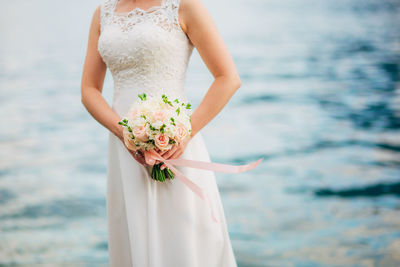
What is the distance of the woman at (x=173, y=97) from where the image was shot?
1.63 meters

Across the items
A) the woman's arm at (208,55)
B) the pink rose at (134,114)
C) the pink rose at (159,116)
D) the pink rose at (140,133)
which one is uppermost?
the woman's arm at (208,55)

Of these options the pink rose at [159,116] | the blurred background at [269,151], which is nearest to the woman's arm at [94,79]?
the pink rose at [159,116]

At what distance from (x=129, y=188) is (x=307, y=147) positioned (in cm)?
400

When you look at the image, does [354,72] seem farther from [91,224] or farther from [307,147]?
[91,224]

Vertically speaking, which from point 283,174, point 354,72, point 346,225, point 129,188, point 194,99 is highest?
point 354,72

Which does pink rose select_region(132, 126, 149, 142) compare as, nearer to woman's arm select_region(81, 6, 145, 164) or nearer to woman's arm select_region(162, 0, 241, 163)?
woman's arm select_region(162, 0, 241, 163)

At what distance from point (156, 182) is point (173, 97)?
0.32 meters

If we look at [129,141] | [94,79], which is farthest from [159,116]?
[94,79]

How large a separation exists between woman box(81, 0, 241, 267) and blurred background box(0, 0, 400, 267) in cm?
131

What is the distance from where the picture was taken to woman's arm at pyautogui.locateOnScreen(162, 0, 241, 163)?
1.60 meters

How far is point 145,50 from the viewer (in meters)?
1.63

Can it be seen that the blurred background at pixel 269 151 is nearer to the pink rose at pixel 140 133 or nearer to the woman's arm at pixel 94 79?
the woman's arm at pixel 94 79

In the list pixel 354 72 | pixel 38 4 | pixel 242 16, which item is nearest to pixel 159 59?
pixel 354 72

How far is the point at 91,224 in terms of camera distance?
3633 mm
